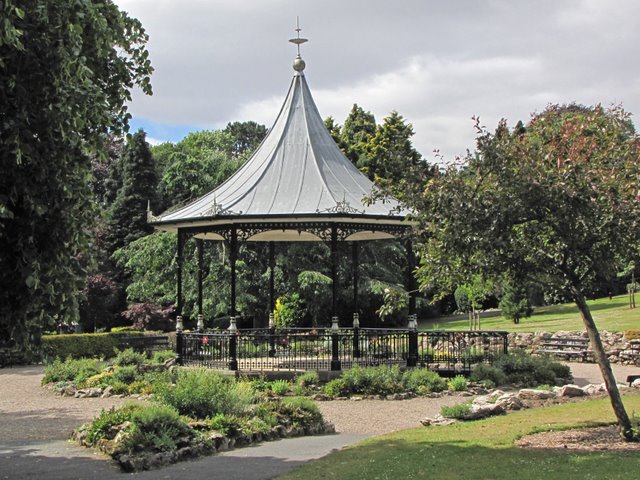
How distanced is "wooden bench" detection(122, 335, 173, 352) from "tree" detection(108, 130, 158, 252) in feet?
49.8

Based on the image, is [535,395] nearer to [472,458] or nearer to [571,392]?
[571,392]

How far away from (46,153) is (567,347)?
73.4ft

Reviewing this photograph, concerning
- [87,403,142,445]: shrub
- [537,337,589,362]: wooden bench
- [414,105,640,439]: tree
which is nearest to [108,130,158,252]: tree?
[537,337,589,362]: wooden bench

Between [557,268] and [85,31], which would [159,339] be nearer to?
[557,268]

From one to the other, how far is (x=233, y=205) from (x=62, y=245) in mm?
12603

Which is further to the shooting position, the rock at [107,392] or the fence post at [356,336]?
the fence post at [356,336]

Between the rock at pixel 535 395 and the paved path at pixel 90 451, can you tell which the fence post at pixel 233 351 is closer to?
the paved path at pixel 90 451

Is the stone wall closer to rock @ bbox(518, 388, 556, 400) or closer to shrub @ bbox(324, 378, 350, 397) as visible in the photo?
rock @ bbox(518, 388, 556, 400)

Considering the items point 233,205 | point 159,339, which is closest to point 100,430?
point 233,205

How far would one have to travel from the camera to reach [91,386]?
1825 centimetres

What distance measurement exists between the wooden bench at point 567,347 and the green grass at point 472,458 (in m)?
12.8

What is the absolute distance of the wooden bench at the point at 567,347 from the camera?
987 inches

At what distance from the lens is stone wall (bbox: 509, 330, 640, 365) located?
78.8ft

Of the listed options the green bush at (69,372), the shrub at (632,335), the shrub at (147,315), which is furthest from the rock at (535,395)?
the shrub at (147,315)
